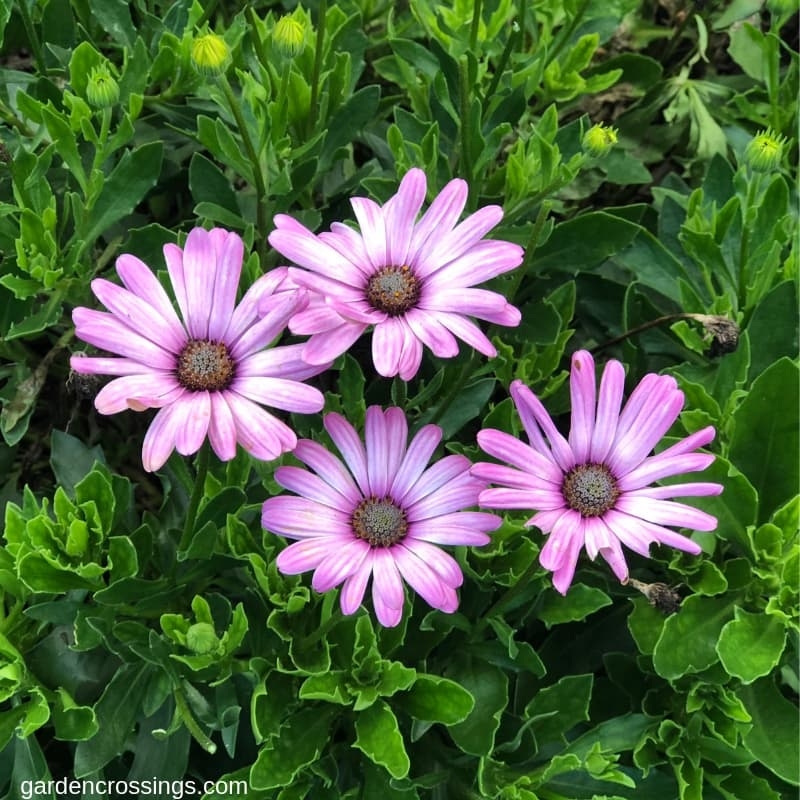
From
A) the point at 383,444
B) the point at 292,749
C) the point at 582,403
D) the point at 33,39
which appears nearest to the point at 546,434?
the point at 582,403

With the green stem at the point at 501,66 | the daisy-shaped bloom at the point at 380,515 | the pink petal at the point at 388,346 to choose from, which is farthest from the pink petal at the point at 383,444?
the green stem at the point at 501,66

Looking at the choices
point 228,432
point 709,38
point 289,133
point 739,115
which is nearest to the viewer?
point 228,432

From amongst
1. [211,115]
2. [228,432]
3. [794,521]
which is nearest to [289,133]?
[211,115]

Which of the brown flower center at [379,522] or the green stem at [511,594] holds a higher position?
the brown flower center at [379,522]

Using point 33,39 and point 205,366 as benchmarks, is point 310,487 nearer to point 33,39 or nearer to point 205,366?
point 205,366

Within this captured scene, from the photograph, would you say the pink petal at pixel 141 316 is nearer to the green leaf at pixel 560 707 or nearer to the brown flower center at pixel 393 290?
the brown flower center at pixel 393 290

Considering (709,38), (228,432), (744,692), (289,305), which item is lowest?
(744,692)

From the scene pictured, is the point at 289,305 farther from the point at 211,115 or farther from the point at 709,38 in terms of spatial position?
the point at 709,38
